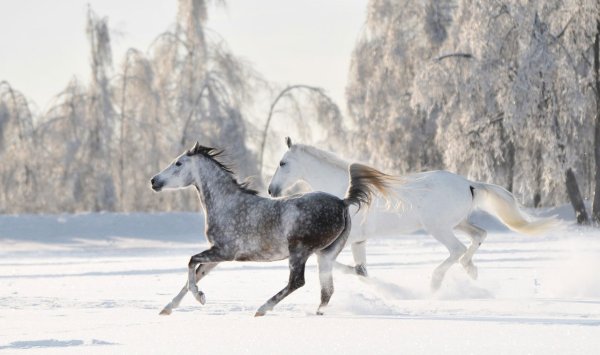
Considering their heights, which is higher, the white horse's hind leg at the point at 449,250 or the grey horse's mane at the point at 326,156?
the grey horse's mane at the point at 326,156

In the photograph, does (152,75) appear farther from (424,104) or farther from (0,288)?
(0,288)

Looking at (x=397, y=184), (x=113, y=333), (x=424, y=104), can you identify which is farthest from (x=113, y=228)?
(x=113, y=333)

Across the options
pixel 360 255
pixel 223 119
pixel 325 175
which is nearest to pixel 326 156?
pixel 325 175

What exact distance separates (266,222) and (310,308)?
908 mm

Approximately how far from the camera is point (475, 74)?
85.8ft

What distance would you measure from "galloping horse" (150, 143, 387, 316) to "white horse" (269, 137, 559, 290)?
2357mm

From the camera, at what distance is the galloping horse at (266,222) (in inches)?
340

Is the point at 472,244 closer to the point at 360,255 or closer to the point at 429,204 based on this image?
the point at 429,204

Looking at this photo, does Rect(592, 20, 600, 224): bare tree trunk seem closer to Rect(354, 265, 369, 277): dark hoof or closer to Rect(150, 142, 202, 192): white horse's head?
Rect(354, 265, 369, 277): dark hoof

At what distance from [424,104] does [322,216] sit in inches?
741

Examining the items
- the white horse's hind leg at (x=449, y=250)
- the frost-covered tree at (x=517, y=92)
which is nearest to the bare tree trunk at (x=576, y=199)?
the frost-covered tree at (x=517, y=92)

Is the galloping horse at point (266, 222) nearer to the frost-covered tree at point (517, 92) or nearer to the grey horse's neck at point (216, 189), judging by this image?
the grey horse's neck at point (216, 189)

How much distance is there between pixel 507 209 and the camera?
12.8 meters

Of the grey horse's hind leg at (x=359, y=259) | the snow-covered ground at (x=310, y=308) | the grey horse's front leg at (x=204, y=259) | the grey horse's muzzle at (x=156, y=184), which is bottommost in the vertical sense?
the snow-covered ground at (x=310, y=308)
